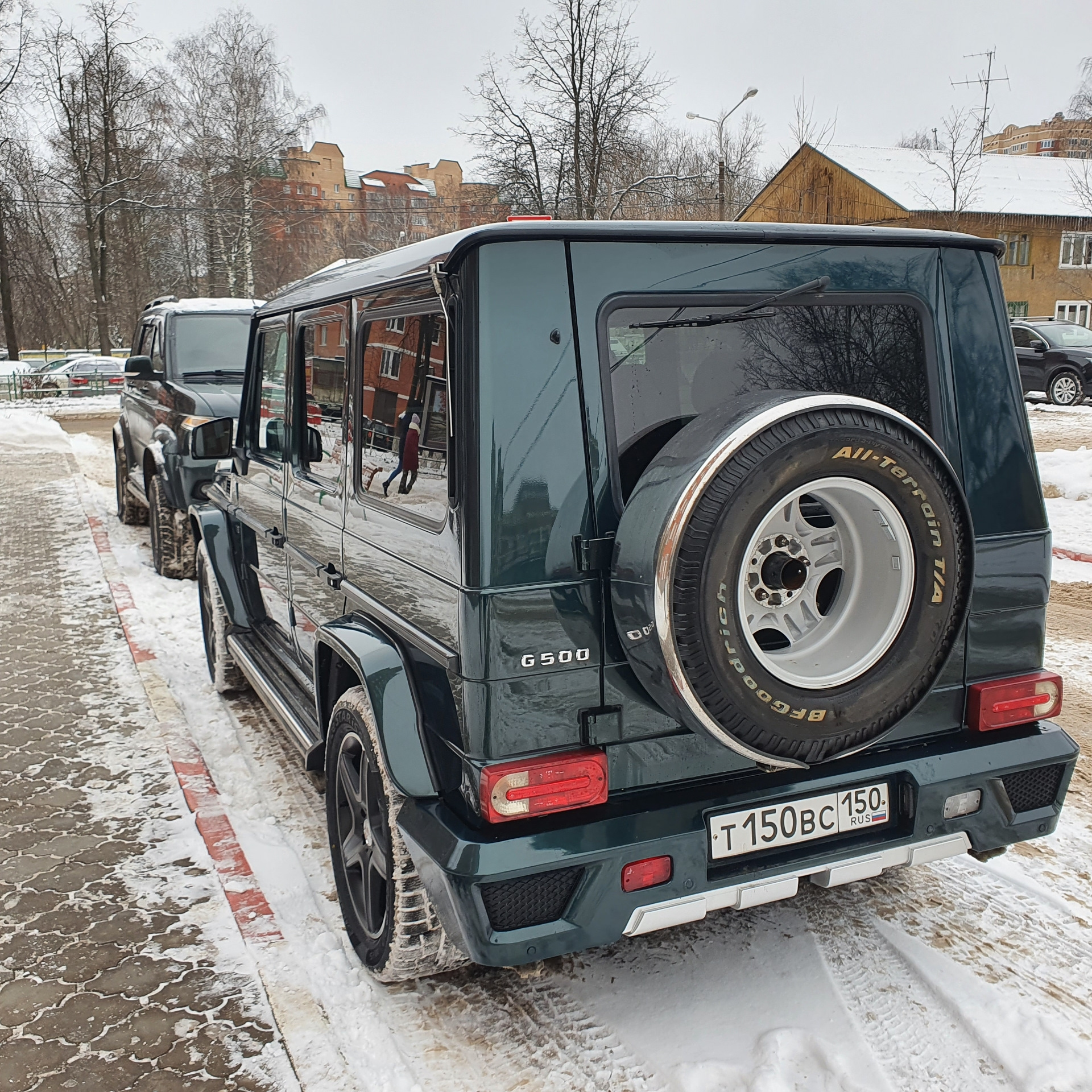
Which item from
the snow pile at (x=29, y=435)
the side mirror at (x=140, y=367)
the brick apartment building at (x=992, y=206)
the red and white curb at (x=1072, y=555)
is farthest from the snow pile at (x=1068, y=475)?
the brick apartment building at (x=992, y=206)

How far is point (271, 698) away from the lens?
161 inches

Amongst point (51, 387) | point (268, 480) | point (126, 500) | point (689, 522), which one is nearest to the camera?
point (689, 522)

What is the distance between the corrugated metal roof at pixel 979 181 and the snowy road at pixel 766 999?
3404 centimetres

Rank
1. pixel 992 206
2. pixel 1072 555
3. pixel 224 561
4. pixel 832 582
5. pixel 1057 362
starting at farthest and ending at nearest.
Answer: pixel 992 206 < pixel 1057 362 < pixel 1072 555 < pixel 224 561 < pixel 832 582

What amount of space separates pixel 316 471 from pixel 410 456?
97 centimetres

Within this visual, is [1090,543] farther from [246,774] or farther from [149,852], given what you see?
[149,852]

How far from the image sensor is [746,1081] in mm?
2348

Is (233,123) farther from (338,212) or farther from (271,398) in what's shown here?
Answer: (271,398)

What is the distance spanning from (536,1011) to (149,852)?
1.81 metres

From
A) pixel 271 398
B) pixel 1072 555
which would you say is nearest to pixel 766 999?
pixel 271 398

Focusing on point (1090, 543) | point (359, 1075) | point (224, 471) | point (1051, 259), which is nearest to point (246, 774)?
point (224, 471)

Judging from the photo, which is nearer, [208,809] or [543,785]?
[543,785]

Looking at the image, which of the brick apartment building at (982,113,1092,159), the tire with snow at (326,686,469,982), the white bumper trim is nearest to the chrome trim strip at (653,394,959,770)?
the white bumper trim

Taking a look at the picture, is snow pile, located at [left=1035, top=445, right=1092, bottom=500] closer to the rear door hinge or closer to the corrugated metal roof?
the rear door hinge
